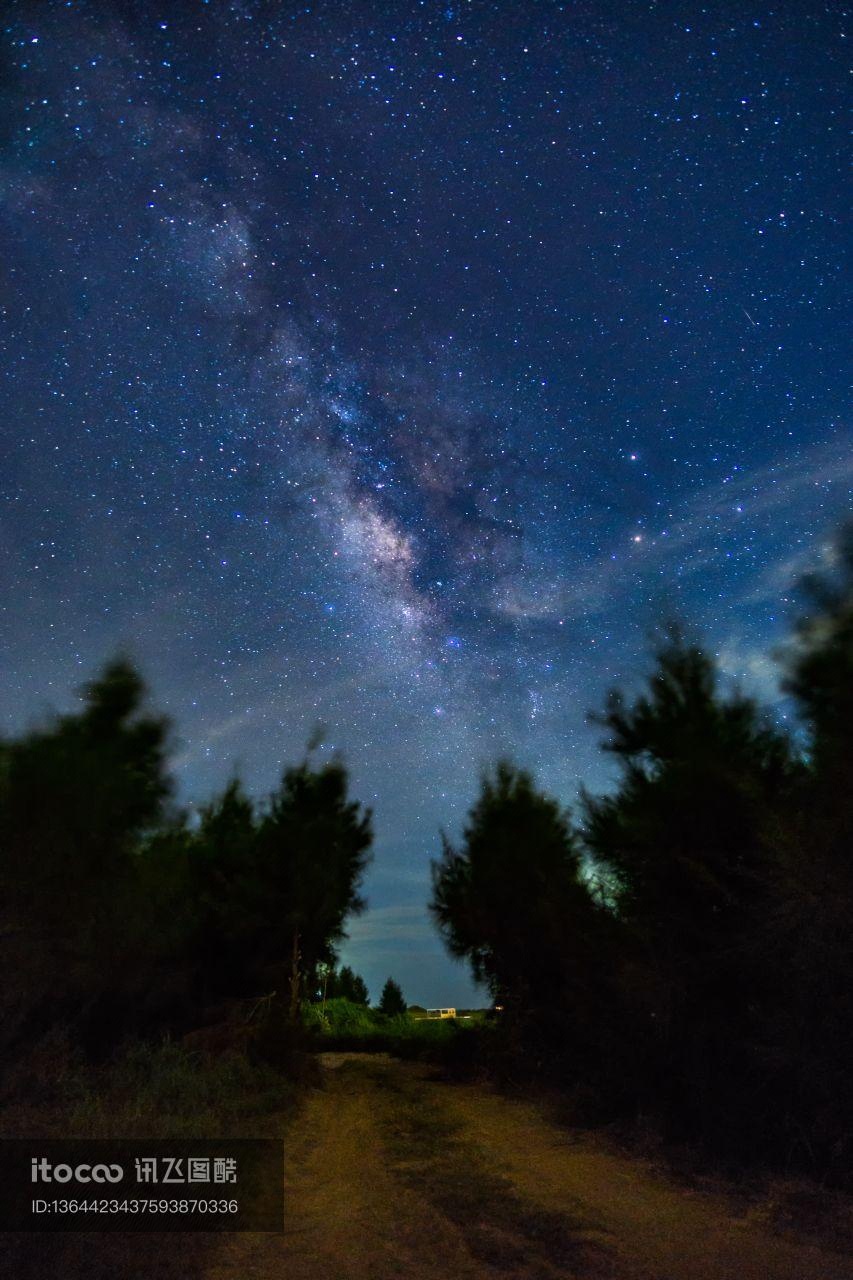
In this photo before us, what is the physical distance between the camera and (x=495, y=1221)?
7203 mm

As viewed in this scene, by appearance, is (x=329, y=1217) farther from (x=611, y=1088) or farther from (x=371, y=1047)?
(x=371, y=1047)

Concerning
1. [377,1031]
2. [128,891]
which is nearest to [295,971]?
[128,891]

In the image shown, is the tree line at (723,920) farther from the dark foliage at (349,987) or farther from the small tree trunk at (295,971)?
the dark foliage at (349,987)

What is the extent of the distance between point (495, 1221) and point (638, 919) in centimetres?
530

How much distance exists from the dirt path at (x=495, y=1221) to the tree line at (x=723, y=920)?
1.34m

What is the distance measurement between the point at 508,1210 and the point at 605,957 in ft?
18.3

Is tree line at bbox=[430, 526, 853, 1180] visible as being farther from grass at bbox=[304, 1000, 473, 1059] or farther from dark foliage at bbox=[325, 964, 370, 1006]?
dark foliage at bbox=[325, 964, 370, 1006]

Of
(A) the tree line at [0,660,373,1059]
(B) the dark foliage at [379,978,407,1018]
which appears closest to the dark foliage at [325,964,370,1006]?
(B) the dark foliage at [379,978,407,1018]

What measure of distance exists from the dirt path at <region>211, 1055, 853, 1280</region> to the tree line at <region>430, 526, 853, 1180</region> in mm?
1341

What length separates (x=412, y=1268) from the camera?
5895mm

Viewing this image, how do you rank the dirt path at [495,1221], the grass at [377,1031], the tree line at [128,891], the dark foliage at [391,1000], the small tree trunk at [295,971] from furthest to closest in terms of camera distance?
1. the dark foliage at [391,1000]
2. the grass at [377,1031]
3. the small tree trunk at [295,971]
4. the tree line at [128,891]
5. the dirt path at [495,1221]

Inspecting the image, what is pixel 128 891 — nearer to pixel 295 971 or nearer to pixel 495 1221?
pixel 495 1221

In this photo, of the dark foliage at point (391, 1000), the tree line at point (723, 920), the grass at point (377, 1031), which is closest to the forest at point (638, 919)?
the tree line at point (723, 920)

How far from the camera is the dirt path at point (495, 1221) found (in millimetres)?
5832
